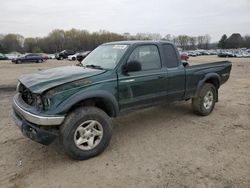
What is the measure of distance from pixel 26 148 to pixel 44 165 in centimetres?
78

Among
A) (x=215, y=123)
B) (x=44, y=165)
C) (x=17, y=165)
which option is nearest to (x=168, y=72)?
(x=215, y=123)

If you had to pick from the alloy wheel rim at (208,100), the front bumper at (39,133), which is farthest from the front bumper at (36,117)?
the alloy wheel rim at (208,100)

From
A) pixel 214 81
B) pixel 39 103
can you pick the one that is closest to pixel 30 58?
pixel 214 81

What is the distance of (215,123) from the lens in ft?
18.7

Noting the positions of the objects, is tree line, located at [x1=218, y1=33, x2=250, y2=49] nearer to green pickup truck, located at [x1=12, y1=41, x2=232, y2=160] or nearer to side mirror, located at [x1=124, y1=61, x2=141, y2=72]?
green pickup truck, located at [x1=12, y1=41, x2=232, y2=160]

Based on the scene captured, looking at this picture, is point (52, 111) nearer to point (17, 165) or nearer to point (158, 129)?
point (17, 165)

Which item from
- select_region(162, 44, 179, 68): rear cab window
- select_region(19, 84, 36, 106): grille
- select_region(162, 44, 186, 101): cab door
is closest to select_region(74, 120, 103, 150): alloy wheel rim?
select_region(19, 84, 36, 106): grille

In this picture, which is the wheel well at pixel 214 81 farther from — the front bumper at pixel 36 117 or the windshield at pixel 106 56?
the front bumper at pixel 36 117

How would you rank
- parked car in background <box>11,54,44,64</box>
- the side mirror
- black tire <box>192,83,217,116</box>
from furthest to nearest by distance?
parked car in background <box>11,54,44,64</box> < black tire <box>192,83,217,116</box> < the side mirror

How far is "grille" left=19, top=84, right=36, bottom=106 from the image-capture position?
3985 mm

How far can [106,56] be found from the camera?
4.90 metres

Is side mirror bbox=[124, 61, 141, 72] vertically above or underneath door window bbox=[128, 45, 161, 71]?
underneath

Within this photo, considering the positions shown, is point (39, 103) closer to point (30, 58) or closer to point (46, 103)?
point (46, 103)

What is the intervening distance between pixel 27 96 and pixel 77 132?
113 cm
